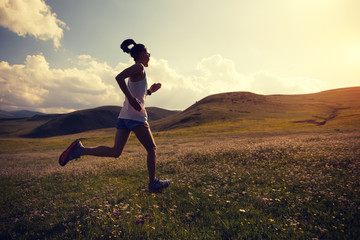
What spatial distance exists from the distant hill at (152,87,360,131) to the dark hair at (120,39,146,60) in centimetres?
10129

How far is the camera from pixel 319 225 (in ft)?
13.5

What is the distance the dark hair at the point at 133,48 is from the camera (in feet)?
20.1

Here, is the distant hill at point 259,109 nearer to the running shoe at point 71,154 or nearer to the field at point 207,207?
the field at point 207,207

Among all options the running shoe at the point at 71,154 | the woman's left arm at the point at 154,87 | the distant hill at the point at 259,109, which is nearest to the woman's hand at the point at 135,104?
the woman's left arm at the point at 154,87

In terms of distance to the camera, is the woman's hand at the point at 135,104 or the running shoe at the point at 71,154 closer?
the woman's hand at the point at 135,104

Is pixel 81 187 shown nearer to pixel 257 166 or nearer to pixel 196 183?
pixel 196 183

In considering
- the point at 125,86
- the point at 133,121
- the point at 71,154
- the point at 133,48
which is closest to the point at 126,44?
the point at 133,48

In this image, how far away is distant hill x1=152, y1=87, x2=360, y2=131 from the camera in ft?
353

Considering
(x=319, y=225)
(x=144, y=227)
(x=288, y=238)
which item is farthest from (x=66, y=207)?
(x=319, y=225)

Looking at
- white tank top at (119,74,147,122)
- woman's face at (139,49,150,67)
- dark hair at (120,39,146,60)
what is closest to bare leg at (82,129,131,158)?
white tank top at (119,74,147,122)

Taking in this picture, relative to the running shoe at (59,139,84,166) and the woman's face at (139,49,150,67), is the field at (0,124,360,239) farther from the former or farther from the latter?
the woman's face at (139,49,150,67)

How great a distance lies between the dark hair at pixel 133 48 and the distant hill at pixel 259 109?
10129 cm

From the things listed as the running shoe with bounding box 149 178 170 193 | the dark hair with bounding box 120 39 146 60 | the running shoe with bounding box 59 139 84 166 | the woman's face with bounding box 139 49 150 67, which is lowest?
the running shoe with bounding box 149 178 170 193

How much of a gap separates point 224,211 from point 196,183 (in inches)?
103
